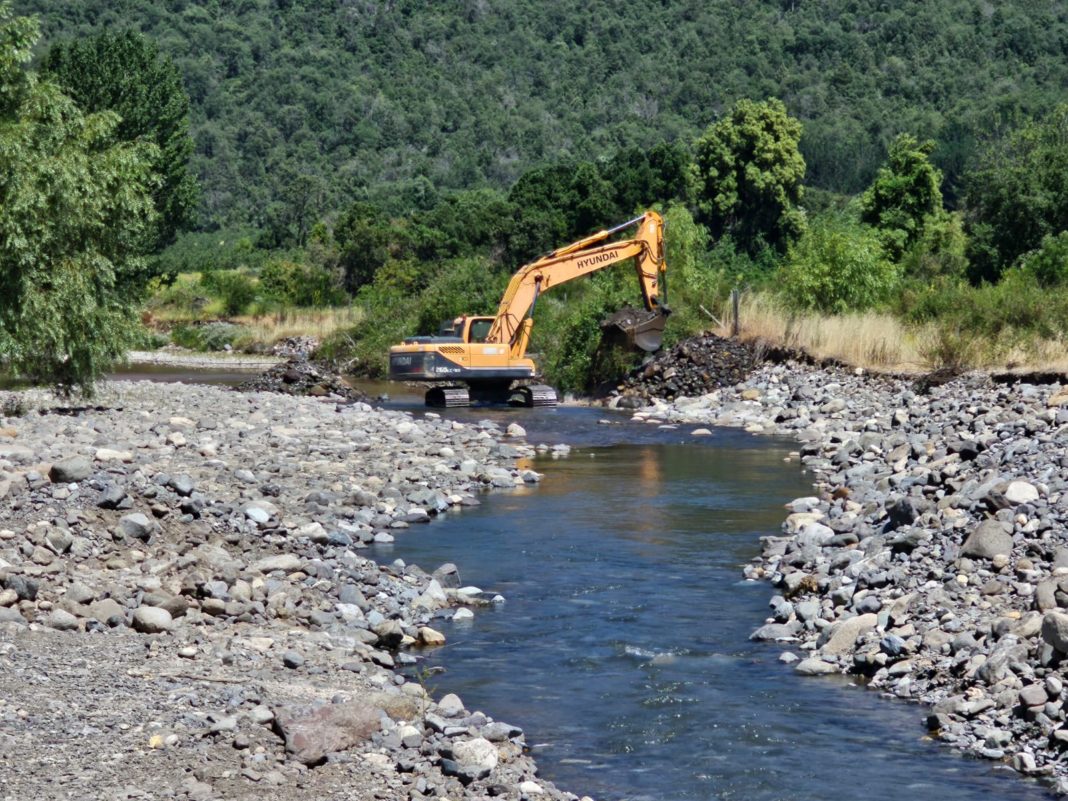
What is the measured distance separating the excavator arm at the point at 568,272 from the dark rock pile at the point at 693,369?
1.36 metres

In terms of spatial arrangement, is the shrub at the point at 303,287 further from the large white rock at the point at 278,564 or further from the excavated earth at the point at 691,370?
the large white rock at the point at 278,564

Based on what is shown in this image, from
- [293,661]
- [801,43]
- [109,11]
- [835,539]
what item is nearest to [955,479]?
[835,539]

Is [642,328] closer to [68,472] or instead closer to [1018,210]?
[1018,210]

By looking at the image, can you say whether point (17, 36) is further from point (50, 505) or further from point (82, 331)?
point (50, 505)

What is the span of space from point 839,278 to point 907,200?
16.4m

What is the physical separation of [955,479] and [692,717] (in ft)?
22.5

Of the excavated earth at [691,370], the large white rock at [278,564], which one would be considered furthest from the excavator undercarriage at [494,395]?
the large white rock at [278,564]

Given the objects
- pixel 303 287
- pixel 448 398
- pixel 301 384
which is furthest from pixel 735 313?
pixel 303 287

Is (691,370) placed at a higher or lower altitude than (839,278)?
lower

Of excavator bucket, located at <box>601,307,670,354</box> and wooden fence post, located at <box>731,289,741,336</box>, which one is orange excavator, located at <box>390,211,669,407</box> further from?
wooden fence post, located at <box>731,289,741,336</box>

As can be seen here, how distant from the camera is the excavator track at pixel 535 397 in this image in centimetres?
3388

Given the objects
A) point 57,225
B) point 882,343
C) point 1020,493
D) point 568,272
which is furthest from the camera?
point 568,272

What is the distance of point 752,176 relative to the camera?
63.5 meters

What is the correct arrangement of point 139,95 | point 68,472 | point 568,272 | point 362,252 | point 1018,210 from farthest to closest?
1. point 362,252
2. point 139,95
3. point 1018,210
4. point 568,272
5. point 68,472
